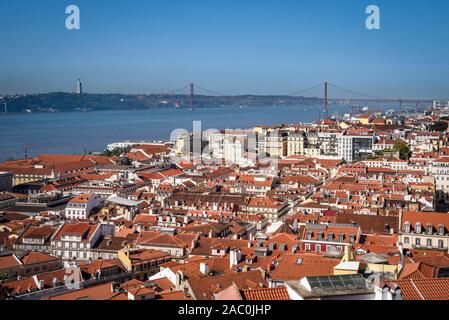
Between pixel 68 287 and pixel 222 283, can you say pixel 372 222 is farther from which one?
pixel 68 287

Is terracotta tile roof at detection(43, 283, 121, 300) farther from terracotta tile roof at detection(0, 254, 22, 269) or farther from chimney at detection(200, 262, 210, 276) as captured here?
terracotta tile roof at detection(0, 254, 22, 269)

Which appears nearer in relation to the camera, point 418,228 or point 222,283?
point 222,283

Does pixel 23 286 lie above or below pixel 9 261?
above

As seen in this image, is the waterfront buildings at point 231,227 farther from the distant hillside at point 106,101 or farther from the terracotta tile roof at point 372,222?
the distant hillside at point 106,101

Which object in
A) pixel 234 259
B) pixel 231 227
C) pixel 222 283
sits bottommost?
pixel 231 227

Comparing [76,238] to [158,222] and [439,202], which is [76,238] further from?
[439,202]

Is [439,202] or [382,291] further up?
[382,291]

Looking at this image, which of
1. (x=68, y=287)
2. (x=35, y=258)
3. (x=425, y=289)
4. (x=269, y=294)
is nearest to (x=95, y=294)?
(x=68, y=287)

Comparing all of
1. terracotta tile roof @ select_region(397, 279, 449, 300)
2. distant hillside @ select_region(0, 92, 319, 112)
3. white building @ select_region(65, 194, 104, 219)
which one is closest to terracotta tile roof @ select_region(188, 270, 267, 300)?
terracotta tile roof @ select_region(397, 279, 449, 300)
